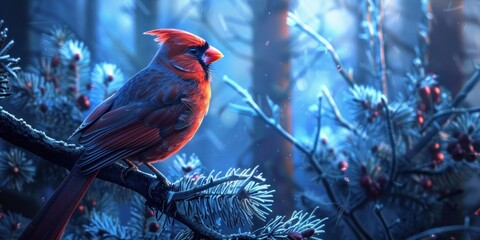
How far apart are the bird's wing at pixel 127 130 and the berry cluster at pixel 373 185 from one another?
0.59 m

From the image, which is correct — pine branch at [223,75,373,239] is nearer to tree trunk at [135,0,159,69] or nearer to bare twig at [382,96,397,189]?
bare twig at [382,96,397,189]

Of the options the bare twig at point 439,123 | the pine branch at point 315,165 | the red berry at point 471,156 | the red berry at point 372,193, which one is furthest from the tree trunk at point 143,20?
the red berry at point 471,156

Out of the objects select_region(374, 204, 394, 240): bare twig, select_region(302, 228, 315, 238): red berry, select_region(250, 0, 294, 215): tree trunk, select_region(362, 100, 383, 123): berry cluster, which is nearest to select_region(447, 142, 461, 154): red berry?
select_region(362, 100, 383, 123): berry cluster

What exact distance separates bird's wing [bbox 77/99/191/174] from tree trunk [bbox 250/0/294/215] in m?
0.44

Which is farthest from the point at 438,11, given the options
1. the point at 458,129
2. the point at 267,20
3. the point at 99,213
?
the point at 99,213

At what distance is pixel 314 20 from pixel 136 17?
23.4 inches

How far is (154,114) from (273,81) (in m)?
0.65

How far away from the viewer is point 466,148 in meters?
1.21

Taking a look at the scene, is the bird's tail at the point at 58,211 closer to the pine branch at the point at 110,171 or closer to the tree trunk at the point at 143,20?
the pine branch at the point at 110,171

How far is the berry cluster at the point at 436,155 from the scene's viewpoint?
1274 millimetres

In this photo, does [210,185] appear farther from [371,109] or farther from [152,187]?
[371,109]

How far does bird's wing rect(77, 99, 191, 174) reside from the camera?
28.6 inches

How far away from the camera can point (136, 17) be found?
1.52 m

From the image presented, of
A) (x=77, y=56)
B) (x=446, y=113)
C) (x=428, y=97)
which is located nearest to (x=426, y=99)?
(x=428, y=97)
